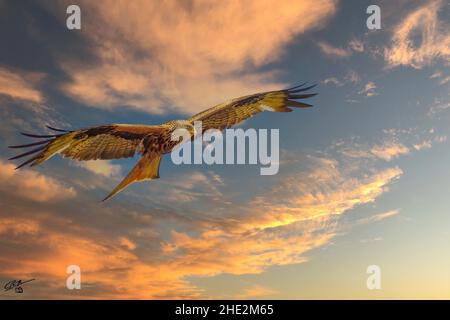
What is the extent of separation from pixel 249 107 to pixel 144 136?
3.69 m

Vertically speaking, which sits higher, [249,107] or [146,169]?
[249,107]

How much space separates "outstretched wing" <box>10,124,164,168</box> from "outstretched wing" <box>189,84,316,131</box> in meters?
1.76

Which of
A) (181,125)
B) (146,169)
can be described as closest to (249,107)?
(181,125)

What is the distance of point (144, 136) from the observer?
13.1 metres

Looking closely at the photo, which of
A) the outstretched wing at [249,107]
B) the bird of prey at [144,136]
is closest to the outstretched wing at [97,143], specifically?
the bird of prey at [144,136]

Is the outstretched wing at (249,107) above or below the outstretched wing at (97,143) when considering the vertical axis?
above

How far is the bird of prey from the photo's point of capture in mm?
12195

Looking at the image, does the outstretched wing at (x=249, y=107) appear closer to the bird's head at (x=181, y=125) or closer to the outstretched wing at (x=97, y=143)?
the bird's head at (x=181, y=125)

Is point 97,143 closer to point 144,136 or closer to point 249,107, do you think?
point 144,136

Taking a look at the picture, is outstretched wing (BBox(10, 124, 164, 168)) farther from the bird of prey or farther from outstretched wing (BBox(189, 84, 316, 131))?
outstretched wing (BBox(189, 84, 316, 131))

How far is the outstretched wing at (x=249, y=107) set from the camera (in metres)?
12.9
